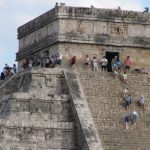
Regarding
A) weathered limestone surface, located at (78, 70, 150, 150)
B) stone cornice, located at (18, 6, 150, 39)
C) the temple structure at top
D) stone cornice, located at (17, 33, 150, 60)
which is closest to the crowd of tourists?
weathered limestone surface, located at (78, 70, 150, 150)

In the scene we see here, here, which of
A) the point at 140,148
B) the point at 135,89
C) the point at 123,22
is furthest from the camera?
the point at 123,22

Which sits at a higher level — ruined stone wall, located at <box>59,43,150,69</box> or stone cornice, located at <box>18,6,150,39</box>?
stone cornice, located at <box>18,6,150,39</box>

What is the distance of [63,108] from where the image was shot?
36812 mm

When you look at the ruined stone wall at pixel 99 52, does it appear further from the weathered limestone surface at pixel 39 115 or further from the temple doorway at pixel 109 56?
the weathered limestone surface at pixel 39 115

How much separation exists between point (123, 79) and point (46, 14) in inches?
198

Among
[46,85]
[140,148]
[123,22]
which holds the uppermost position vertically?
[123,22]

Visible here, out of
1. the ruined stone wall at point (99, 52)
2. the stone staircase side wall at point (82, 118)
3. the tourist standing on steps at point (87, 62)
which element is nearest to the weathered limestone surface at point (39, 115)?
the stone staircase side wall at point (82, 118)

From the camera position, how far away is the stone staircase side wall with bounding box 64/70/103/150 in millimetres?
35062

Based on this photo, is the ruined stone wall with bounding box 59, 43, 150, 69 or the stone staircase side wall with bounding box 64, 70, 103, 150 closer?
the stone staircase side wall with bounding box 64, 70, 103, 150

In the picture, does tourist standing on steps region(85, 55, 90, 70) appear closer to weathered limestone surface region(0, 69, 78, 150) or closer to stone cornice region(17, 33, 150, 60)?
stone cornice region(17, 33, 150, 60)

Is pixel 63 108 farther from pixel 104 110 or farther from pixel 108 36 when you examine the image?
pixel 108 36

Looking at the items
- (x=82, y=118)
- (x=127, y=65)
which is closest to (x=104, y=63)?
(x=127, y=65)

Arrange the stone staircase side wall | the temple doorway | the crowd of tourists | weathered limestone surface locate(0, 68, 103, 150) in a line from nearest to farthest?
the stone staircase side wall, weathered limestone surface locate(0, 68, 103, 150), the crowd of tourists, the temple doorway

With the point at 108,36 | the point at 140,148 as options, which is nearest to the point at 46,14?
the point at 108,36
